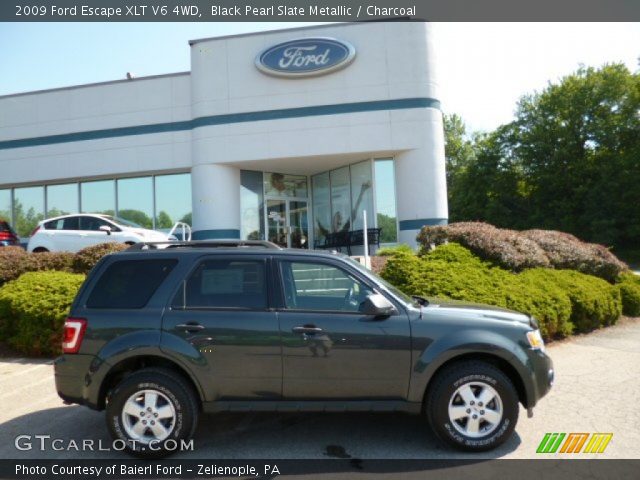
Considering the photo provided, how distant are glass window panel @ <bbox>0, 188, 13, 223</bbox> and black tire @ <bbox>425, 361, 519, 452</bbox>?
73.5ft

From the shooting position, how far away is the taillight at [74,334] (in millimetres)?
3992

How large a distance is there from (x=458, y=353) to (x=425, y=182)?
42.5ft

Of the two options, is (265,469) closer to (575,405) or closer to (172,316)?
(172,316)

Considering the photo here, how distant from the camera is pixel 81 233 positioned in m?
13.3

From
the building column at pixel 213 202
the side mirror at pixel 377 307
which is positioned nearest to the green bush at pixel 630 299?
the side mirror at pixel 377 307

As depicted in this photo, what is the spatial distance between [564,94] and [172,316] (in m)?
31.5

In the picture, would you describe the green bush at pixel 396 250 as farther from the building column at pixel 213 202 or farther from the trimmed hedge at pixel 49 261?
the building column at pixel 213 202

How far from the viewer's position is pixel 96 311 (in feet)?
13.3

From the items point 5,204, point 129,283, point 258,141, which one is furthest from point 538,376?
point 5,204

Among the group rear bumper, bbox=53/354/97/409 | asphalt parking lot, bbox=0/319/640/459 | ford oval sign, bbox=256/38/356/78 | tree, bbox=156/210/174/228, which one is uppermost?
ford oval sign, bbox=256/38/356/78

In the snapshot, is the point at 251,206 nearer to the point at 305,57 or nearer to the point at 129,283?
the point at 305,57

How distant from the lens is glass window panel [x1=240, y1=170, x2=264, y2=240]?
1812cm

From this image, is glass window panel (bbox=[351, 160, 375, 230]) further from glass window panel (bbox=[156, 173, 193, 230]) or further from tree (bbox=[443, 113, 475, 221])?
tree (bbox=[443, 113, 475, 221])

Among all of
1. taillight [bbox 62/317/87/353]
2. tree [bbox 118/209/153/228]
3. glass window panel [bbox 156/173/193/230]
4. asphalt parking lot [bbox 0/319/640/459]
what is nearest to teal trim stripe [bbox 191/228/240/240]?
glass window panel [bbox 156/173/193/230]
